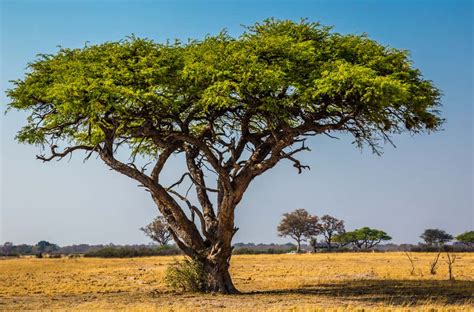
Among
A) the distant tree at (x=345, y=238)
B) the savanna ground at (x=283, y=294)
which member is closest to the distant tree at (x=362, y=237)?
the distant tree at (x=345, y=238)

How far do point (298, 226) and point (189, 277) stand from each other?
305 feet

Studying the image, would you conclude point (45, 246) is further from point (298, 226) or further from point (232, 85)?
point (232, 85)

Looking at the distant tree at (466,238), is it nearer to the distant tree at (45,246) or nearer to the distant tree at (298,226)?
the distant tree at (298,226)

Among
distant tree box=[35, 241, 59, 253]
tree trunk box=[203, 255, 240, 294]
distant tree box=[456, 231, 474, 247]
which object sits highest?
distant tree box=[35, 241, 59, 253]

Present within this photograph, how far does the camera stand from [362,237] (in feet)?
382

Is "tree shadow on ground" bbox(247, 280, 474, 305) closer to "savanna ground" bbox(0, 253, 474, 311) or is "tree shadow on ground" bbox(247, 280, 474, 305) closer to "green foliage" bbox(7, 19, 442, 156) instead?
"savanna ground" bbox(0, 253, 474, 311)

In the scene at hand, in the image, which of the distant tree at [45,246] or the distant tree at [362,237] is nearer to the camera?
the distant tree at [362,237]

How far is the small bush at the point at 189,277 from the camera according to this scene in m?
25.5

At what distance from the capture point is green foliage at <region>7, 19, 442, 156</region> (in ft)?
70.4

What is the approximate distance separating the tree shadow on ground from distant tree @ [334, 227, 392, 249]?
85.3 meters

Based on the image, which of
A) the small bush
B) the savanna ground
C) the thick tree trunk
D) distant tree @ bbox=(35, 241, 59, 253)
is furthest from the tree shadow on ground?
distant tree @ bbox=(35, 241, 59, 253)

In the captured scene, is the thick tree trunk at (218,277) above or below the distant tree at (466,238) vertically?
below

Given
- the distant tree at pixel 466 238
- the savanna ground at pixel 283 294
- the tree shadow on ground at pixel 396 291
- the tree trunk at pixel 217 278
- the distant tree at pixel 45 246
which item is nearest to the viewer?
the savanna ground at pixel 283 294

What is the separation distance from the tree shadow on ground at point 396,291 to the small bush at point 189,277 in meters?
2.42
